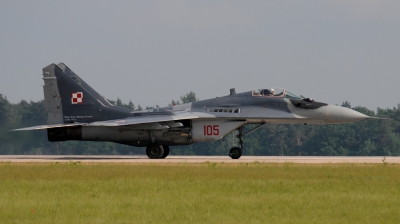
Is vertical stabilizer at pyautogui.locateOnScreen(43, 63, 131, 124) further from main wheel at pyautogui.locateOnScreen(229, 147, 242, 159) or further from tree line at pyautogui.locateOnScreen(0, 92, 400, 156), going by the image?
tree line at pyautogui.locateOnScreen(0, 92, 400, 156)

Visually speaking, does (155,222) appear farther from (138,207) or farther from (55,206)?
(55,206)

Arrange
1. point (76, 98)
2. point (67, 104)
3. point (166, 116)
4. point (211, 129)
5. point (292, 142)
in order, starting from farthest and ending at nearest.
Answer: point (292, 142)
point (76, 98)
point (67, 104)
point (166, 116)
point (211, 129)

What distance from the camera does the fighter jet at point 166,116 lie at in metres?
27.8

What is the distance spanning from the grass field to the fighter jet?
24.9 feet

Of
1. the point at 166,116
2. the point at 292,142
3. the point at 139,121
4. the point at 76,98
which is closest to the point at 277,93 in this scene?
the point at 166,116

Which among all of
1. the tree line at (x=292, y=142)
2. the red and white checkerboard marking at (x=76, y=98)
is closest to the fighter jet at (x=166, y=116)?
the red and white checkerboard marking at (x=76, y=98)

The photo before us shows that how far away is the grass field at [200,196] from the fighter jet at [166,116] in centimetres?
758

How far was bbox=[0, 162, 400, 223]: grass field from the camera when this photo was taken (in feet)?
38.5

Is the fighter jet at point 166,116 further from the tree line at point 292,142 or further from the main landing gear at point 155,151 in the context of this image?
the tree line at point 292,142

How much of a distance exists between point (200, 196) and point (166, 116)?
14573mm

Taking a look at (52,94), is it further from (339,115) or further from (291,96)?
(339,115)

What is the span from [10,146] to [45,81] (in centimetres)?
939

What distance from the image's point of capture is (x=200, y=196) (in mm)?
14094

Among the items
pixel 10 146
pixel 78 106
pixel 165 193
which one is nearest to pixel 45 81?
pixel 78 106
